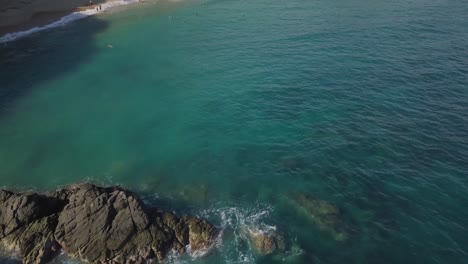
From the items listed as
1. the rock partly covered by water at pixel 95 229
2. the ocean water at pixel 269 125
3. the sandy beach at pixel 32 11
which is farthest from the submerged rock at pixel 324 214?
the sandy beach at pixel 32 11

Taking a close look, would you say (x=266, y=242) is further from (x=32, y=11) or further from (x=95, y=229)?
(x=32, y=11)

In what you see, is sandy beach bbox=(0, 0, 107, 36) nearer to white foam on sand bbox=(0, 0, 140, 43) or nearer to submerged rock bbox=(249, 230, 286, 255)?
white foam on sand bbox=(0, 0, 140, 43)

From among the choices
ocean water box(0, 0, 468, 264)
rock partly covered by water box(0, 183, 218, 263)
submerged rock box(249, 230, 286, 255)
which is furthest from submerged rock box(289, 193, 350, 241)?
rock partly covered by water box(0, 183, 218, 263)

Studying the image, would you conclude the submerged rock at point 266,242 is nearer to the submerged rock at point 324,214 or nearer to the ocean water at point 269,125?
the ocean water at point 269,125

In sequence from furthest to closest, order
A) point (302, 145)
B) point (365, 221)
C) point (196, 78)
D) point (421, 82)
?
point (196, 78) → point (421, 82) → point (302, 145) → point (365, 221)

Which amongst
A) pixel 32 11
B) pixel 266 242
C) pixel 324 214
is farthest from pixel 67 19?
pixel 324 214

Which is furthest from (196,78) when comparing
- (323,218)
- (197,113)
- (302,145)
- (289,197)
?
(323,218)

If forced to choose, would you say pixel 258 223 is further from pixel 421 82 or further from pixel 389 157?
pixel 421 82
